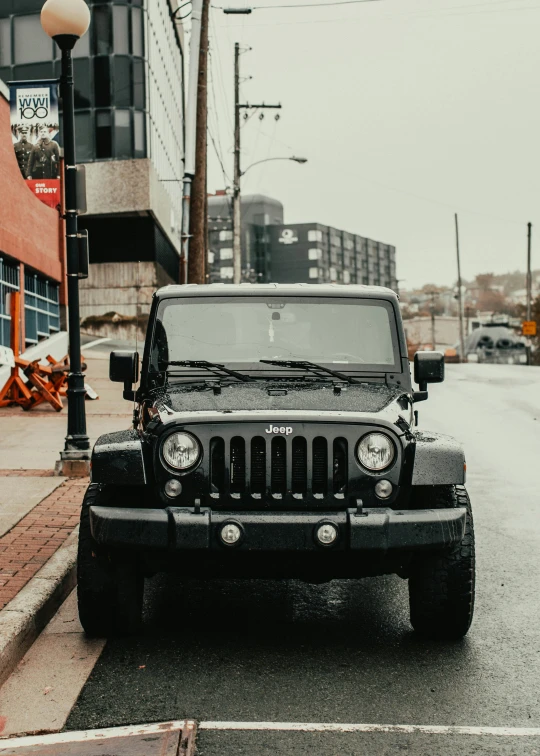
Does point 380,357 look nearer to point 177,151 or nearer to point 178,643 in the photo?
point 178,643

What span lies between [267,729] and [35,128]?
1007cm

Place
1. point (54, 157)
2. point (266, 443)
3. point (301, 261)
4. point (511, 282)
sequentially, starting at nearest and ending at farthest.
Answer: point (266, 443) → point (54, 157) → point (301, 261) → point (511, 282)

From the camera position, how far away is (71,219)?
10.5 metres

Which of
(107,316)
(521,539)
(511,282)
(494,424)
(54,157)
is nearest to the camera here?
(521,539)

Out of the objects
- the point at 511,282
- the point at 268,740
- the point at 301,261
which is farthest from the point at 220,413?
the point at 511,282

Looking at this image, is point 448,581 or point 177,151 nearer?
point 448,581

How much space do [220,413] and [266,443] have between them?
286 mm

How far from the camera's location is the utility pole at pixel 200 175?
81.3ft

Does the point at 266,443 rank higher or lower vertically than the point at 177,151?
lower

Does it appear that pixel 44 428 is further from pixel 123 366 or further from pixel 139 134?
pixel 139 134

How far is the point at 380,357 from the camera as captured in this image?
Result: 617cm

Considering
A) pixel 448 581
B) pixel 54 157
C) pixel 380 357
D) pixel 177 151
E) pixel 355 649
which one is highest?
pixel 177 151

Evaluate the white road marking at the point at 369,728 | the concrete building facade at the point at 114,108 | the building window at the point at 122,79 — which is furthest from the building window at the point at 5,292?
the building window at the point at 122,79

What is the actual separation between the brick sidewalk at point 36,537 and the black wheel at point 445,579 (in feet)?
7.25
